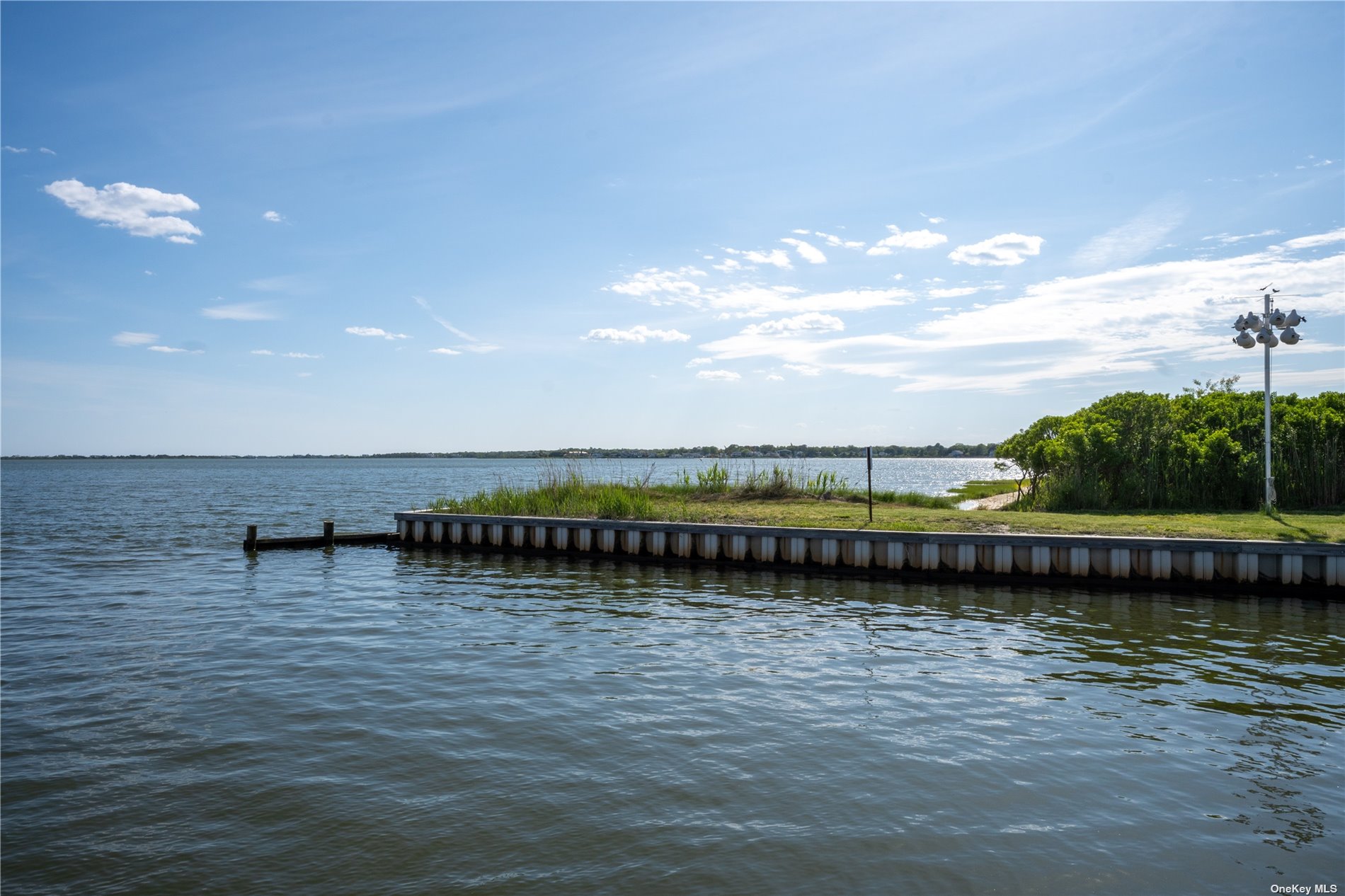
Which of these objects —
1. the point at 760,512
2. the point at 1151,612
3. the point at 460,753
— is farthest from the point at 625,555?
the point at 460,753

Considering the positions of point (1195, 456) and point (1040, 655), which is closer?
point (1040, 655)

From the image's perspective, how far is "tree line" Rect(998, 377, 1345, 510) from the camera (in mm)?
19844

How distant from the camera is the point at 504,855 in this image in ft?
17.5

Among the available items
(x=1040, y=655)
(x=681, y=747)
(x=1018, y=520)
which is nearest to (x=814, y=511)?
(x=1018, y=520)

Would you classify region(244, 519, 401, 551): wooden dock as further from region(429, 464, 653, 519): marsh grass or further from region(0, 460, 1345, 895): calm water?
region(0, 460, 1345, 895): calm water

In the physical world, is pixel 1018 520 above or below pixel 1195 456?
below

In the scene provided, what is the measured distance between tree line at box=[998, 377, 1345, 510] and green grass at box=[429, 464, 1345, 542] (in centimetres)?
134

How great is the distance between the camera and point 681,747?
718cm

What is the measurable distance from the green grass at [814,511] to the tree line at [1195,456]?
52.8 inches

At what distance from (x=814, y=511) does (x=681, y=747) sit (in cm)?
1455

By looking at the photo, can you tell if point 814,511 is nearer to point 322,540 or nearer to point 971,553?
point 971,553

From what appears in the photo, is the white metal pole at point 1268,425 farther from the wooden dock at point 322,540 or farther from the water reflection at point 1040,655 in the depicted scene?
the wooden dock at point 322,540

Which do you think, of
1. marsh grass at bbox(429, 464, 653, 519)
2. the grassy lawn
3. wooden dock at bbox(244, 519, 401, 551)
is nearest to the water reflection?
the grassy lawn

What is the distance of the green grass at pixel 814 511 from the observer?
16328mm
